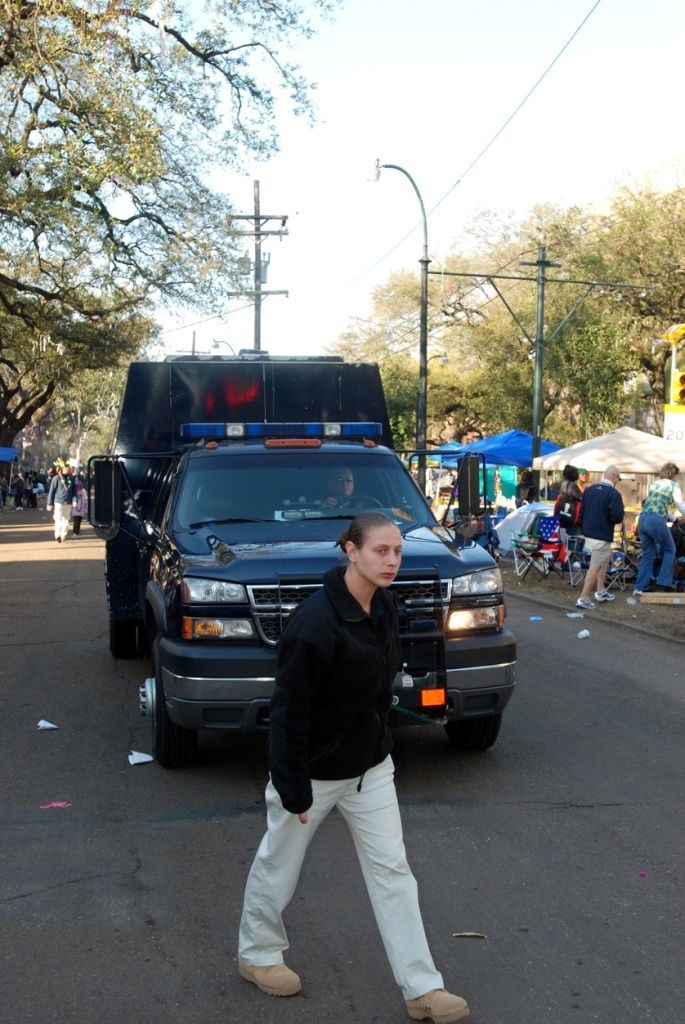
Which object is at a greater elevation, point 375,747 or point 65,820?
point 375,747

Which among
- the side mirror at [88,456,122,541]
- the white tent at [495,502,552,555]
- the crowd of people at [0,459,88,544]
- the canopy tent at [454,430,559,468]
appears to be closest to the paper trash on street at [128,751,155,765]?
the side mirror at [88,456,122,541]

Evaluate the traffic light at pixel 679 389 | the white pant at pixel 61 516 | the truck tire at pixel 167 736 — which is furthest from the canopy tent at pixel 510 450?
the truck tire at pixel 167 736

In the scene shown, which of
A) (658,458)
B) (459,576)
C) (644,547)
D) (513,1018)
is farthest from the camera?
(658,458)

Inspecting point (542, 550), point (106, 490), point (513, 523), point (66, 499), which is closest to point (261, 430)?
point (106, 490)

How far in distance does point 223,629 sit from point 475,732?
1.87 m

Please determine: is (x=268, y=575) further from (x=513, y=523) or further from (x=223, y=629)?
(x=513, y=523)

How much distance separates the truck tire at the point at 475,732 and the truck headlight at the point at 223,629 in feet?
5.32

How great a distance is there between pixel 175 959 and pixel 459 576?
2.97 m

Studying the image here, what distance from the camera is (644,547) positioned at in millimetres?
15773

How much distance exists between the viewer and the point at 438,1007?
373 centimetres

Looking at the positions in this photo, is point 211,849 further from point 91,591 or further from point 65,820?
point 91,591

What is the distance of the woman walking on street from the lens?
1509 cm

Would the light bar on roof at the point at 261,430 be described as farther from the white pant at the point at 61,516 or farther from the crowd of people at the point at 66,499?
the white pant at the point at 61,516

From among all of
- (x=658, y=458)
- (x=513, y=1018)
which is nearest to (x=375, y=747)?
(x=513, y=1018)
